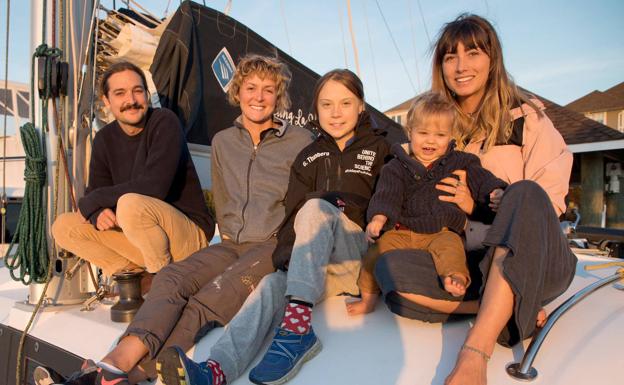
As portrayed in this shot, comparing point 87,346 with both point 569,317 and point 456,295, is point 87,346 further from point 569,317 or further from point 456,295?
point 569,317

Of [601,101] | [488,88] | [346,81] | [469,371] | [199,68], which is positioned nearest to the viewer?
[469,371]

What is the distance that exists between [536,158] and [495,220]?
1.92 feet

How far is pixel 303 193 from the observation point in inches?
89.6

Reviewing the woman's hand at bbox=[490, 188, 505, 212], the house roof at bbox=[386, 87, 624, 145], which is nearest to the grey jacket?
the woman's hand at bbox=[490, 188, 505, 212]

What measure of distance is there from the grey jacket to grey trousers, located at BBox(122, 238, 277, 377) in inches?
6.1

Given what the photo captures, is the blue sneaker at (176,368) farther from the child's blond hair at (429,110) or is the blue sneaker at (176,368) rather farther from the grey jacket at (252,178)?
the child's blond hair at (429,110)

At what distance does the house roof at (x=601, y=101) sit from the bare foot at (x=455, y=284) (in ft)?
69.4

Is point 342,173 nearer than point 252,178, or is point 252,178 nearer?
point 342,173

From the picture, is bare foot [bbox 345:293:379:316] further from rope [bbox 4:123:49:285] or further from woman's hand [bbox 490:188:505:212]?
rope [bbox 4:123:49:285]

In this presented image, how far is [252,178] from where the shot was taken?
97.6 inches

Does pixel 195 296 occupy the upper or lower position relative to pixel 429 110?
lower

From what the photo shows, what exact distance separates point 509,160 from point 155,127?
1.74 meters

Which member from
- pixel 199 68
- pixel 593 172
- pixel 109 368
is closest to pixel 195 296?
pixel 109 368

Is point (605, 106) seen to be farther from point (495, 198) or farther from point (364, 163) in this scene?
point (495, 198)
